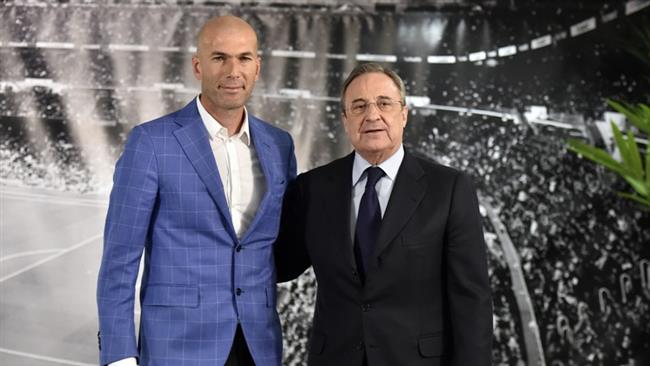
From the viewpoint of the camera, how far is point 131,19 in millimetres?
3660

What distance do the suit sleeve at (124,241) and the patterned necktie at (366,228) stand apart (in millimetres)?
558

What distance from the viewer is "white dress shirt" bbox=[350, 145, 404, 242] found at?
1.84 m

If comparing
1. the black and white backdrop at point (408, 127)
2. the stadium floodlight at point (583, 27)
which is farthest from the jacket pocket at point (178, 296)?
the stadium floodlight at point (583, 27)

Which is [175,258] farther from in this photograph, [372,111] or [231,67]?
[372,111]

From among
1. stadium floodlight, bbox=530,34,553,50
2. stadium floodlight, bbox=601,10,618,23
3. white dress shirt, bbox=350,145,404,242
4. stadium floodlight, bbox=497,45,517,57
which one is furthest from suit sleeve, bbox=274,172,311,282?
stadium floodlight, bbox=601,10,618,23

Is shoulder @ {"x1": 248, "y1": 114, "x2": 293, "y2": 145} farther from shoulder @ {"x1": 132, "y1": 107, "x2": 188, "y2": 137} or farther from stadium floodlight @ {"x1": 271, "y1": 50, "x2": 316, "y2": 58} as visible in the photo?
stadium floodlight @ {"x1": 271, "y1": 50, "x2": 316, "y2": 58}

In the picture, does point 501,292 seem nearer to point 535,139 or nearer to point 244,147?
point 535,139

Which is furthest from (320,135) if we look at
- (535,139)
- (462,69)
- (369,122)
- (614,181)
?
(369,122)

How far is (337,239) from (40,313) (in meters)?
2.45

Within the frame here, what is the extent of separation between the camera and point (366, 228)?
1.80 m

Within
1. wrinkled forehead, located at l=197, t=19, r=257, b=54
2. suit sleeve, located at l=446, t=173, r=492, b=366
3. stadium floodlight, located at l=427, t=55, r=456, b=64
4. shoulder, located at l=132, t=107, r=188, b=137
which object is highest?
stadium floodlight, located at l=427, t=55, r=456, b=64

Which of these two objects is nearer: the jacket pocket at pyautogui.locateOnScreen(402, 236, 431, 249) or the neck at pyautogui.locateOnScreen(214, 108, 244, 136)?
the jacket pocket at pyautogui.locateOnScreen(402, 236, 431, 249)

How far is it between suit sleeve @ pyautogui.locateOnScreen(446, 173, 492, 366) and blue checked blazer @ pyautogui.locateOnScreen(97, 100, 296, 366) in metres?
0.53

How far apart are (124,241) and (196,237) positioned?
0.61 ft
